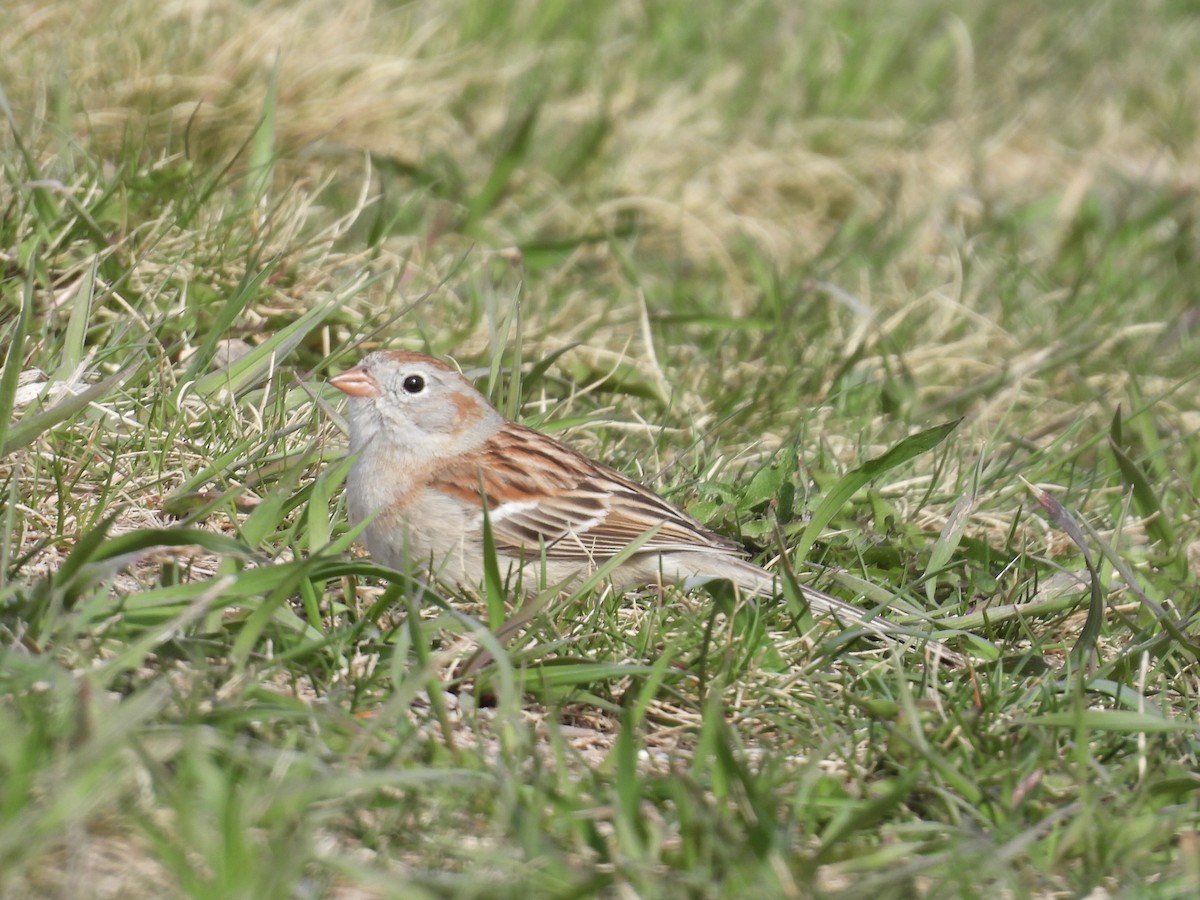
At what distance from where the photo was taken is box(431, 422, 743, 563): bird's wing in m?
3.79

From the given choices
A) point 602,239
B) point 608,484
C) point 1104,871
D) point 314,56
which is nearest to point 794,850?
point 1104,871

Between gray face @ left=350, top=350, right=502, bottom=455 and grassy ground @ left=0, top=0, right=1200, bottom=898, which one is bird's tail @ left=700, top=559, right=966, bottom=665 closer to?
grassy ground @ left=0, top=0, right=1200, bottom=898

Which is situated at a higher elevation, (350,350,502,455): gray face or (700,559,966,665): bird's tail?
(350,350,502,455): gray face

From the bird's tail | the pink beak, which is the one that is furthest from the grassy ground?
the pink beak

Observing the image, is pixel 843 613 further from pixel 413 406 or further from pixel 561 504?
pixel 413 406

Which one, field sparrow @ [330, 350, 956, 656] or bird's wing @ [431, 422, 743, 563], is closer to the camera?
field sparrow @ [330, 350, 956, 656]

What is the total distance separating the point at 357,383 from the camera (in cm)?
387

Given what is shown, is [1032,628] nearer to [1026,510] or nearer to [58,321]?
[1026,510]

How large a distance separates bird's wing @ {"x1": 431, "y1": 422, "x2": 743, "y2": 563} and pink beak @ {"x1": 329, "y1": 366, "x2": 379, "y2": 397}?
0.27 m

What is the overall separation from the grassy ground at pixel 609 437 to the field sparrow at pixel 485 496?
0.14 metres

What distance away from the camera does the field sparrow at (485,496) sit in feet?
12.0

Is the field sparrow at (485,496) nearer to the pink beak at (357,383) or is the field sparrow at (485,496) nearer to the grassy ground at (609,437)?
the pink beak at (357,383)

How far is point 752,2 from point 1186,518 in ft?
13.9

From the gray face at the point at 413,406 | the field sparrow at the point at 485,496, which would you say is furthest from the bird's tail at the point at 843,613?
the gray face at the point at 413,406
